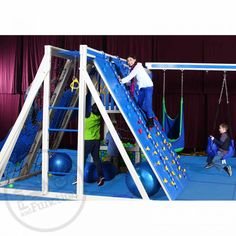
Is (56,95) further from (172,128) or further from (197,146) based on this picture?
(197,146)

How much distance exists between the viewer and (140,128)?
518cm

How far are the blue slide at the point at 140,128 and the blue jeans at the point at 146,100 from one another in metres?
0.09

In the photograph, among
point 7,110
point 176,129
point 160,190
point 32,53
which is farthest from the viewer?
point 7,110

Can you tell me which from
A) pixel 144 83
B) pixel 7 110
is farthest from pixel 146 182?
pixel 7 110

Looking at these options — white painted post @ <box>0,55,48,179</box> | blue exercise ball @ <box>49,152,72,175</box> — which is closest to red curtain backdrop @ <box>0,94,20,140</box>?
blue exercise ball @ <box>49,152,72,175</box>

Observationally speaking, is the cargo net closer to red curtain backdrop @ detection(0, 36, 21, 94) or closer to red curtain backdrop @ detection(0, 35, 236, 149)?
red curtain backdrop @ detection(0, 35, 236, 149)

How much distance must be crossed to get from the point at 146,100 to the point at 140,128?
0.61 metres

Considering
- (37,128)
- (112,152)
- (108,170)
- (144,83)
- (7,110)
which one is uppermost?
(144,83)

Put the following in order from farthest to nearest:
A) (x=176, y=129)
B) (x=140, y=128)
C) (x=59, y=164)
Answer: (x=176, y=129) → (x=59, y=164) → (x=140, y=128)

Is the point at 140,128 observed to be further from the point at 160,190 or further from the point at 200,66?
the point at 200,66

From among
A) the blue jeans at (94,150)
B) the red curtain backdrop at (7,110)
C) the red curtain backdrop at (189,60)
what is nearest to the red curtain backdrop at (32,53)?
the red curtain backdrop at (189,60)

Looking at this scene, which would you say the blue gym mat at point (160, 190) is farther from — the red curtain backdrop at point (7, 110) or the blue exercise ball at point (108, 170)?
the red curtain backdrop at point (7, 110)

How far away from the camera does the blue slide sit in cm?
484

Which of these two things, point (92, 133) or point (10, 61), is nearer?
point (92, 133)
